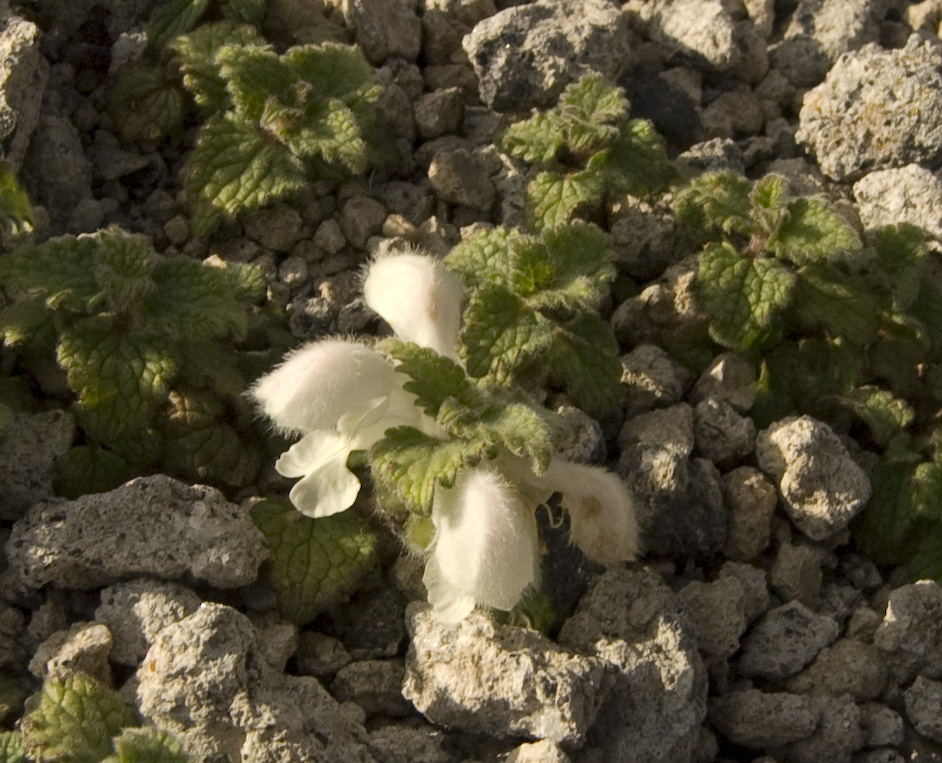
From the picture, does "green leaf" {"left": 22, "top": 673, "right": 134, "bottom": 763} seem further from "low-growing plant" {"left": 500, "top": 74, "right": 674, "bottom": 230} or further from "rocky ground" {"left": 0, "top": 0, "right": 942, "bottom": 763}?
"low-growing plant" {"left": 500, "top": 74, "right": 674, "bottom": 230}

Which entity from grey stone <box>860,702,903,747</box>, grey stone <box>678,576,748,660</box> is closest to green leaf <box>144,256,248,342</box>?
grey stone <box>678,576,748,660</box>

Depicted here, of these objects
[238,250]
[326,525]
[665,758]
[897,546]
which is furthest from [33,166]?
[897,546]

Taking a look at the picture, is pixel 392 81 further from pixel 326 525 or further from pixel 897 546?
pixel 897 546

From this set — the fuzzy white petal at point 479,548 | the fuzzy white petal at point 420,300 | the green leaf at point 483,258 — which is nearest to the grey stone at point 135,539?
the fuzzy white petal at point 479,548

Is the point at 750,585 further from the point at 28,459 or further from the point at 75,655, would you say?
the point at 28,459

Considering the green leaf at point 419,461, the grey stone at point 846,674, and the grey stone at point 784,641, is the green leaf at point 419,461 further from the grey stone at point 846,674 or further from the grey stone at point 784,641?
the grey stone at point 846,674

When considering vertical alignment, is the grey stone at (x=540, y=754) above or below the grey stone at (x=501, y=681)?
below
